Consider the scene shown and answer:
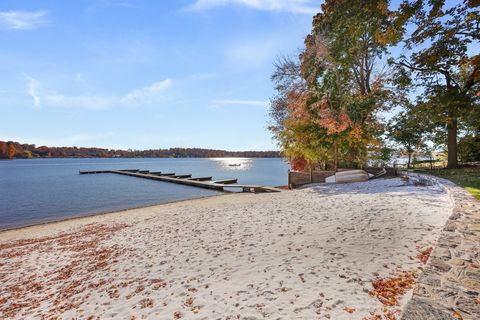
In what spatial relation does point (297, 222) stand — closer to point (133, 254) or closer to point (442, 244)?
point (442, 244)

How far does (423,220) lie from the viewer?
784cm

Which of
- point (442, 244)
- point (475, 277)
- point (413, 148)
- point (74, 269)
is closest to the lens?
point (475, 277)

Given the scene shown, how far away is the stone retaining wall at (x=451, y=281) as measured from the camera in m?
3.33

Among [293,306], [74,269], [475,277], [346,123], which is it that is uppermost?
[346,123]

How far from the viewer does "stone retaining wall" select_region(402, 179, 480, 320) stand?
10.9ft

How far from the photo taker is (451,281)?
4.04m

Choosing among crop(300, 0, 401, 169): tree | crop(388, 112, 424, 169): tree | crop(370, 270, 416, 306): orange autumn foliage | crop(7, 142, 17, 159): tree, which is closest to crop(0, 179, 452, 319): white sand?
crop(370, 270, 416, 306): orange autumn foliage

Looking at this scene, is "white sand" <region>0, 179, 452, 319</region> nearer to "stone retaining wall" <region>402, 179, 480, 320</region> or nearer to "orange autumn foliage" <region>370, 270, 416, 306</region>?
"orange autumn foliage" <region>370, 270, 416, 306</region>

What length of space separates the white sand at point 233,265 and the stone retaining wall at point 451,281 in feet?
1.77

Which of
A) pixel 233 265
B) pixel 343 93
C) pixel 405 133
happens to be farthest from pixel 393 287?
pixel 405 133

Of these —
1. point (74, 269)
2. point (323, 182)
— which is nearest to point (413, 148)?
point (323, 182)

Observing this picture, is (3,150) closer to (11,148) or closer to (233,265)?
(11,148)

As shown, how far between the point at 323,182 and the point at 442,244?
53.2 ft

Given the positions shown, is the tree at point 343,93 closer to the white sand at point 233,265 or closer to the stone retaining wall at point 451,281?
the white sand at point 233,265
